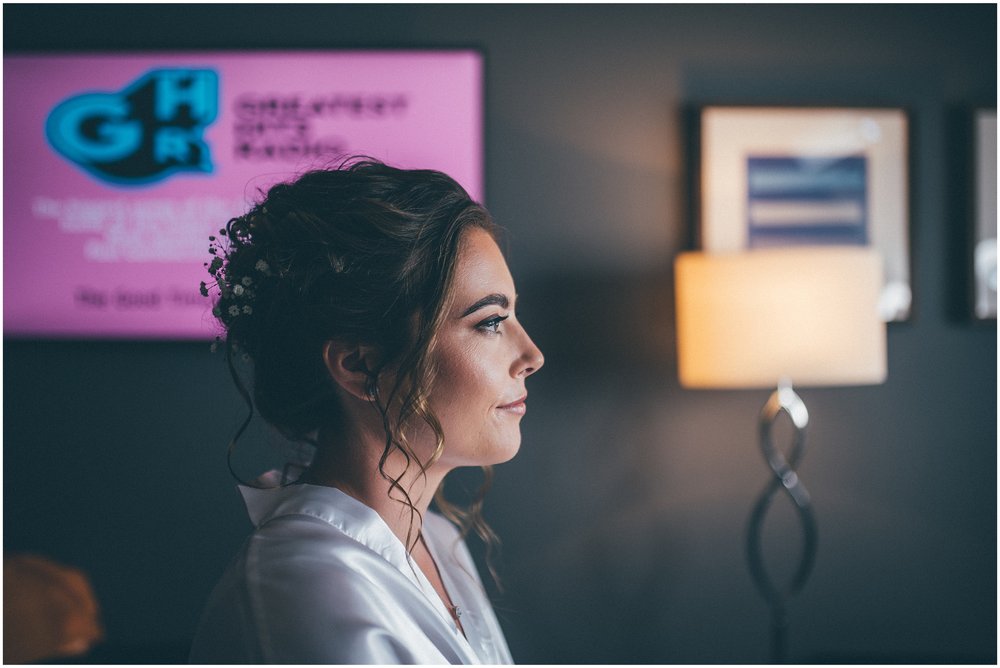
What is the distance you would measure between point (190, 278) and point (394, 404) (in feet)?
4.76

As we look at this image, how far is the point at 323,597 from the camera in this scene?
84 centimetres

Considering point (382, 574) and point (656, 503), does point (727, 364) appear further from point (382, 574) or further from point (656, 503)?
point (382, 574)

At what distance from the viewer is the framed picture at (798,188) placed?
2.21 m

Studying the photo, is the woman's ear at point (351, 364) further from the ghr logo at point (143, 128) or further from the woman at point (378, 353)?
the ghr logo at point (143, 128)

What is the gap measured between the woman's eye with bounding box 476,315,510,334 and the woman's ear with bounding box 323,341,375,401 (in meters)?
0.19

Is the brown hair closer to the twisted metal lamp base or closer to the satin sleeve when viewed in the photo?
the satin sleeve

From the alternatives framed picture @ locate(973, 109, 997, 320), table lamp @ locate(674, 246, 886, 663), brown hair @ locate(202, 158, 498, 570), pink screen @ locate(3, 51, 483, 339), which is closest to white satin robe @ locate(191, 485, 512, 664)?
brown hair @ locate(202, 158, 498, 570)

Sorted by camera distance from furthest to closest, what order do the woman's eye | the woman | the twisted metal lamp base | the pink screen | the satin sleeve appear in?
the pink screen, the twisted metal lamp base, the woman's eye, the woman, the satin sleeve

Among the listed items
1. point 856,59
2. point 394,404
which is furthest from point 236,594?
point 856,59

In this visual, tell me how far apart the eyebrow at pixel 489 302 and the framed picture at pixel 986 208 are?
1980mm

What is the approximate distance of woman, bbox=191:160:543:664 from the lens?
99 cm

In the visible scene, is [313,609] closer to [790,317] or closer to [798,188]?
[790,317]

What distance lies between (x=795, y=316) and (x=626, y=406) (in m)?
0.69

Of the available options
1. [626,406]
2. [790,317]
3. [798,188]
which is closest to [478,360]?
[790,317]
